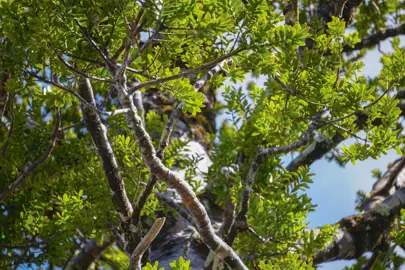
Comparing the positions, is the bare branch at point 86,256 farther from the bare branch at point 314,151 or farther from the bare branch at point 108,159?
the bare branch at point 314,151

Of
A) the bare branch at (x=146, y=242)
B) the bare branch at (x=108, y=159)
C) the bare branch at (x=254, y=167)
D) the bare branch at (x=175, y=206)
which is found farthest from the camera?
the bare branch at (x=175, y=206)

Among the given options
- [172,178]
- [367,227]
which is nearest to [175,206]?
[172,178]

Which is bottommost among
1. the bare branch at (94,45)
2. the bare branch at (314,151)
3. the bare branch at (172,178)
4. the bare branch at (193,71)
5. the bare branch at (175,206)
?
the bare branch at (172,178)

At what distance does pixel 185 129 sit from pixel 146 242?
2088mm

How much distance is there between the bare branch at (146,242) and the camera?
62.9 inches

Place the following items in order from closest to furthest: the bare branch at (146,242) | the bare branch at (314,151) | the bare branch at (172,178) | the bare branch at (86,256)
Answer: the bare branch at (146,242) < the bare branch at (172,178) < the bare branch at (86,256) < the bare branch at (314,151)

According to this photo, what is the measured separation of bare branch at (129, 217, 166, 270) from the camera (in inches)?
62.9

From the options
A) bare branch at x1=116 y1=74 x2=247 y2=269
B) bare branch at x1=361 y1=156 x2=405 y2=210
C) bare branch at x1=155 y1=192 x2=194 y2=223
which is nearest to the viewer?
bare branch at x1=116 y1=74 x2=247 y2=269

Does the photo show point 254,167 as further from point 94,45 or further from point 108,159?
point 94,45

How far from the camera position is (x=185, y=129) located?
3.72m

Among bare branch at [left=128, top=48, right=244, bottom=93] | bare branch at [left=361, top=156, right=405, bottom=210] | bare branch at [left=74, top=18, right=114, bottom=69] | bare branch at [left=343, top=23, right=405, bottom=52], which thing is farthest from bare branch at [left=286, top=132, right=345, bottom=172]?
bare branch at [left=74, top=18, right=114, bottom=69]

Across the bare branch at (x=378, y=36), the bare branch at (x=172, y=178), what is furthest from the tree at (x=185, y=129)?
the bare branch at (x=378, y=36)

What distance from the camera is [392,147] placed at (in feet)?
7.30

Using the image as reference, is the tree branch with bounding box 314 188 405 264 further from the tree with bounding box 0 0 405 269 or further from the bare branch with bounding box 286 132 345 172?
the bare branch with bounding box 286 132 345 172
